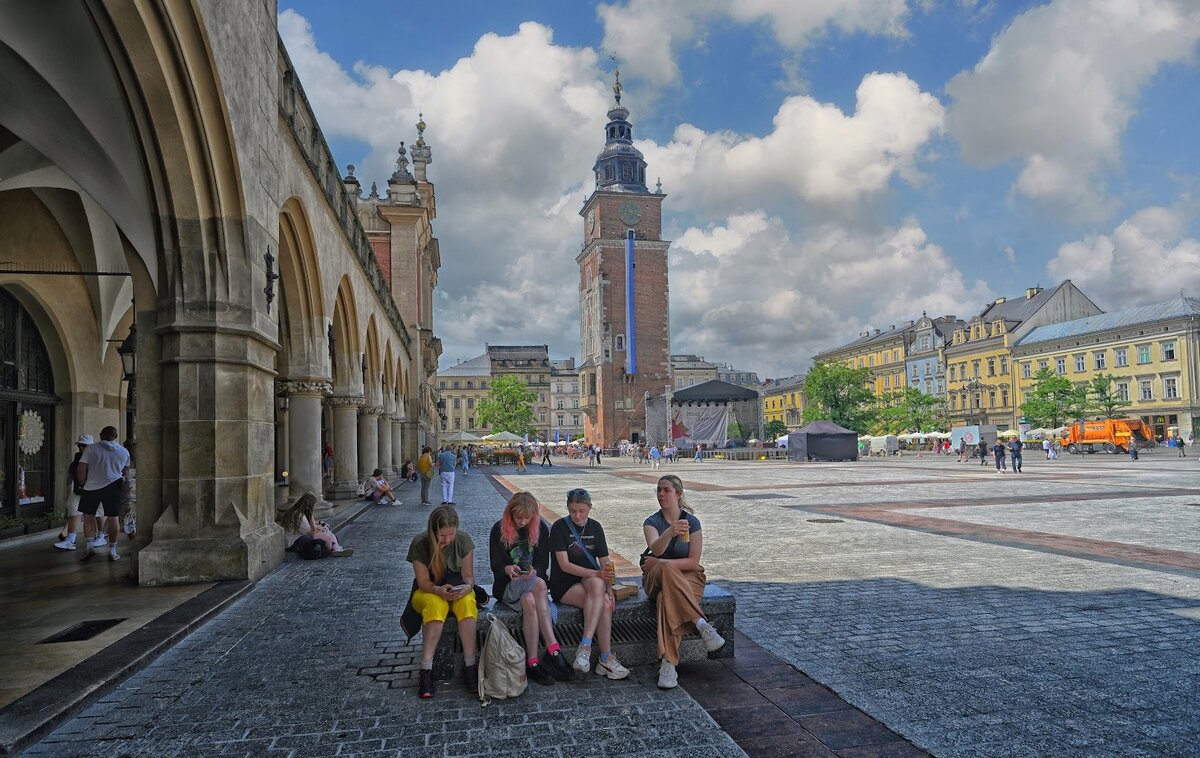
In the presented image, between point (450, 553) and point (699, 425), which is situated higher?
point (450, 553)

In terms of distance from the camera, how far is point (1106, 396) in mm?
59062

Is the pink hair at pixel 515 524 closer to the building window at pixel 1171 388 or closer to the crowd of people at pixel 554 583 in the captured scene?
the crowd of people at pixel 554 583

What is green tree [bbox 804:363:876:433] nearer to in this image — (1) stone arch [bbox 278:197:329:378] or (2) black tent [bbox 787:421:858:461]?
(2) black tent [bbox 787:421:858:461]

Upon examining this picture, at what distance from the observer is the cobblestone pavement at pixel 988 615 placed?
3.90 metres

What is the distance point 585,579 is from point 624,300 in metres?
74.8

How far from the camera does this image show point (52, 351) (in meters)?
12.6

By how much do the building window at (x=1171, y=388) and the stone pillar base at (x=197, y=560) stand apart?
71941 mm

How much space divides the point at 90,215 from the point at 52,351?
257 cm

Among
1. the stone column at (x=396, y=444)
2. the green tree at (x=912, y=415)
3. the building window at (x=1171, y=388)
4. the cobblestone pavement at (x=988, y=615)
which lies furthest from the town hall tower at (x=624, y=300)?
the cobblestone pavement at (x=988, y=615)

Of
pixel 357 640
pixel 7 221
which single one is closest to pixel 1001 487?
pixel 357 640

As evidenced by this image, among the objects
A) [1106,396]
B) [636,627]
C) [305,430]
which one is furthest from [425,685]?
[1106,396]

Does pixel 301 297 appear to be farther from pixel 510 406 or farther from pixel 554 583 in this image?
pixel 510 406

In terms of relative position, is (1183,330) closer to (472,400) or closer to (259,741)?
(259,741)

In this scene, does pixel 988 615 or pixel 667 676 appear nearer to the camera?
pixel 667 676
